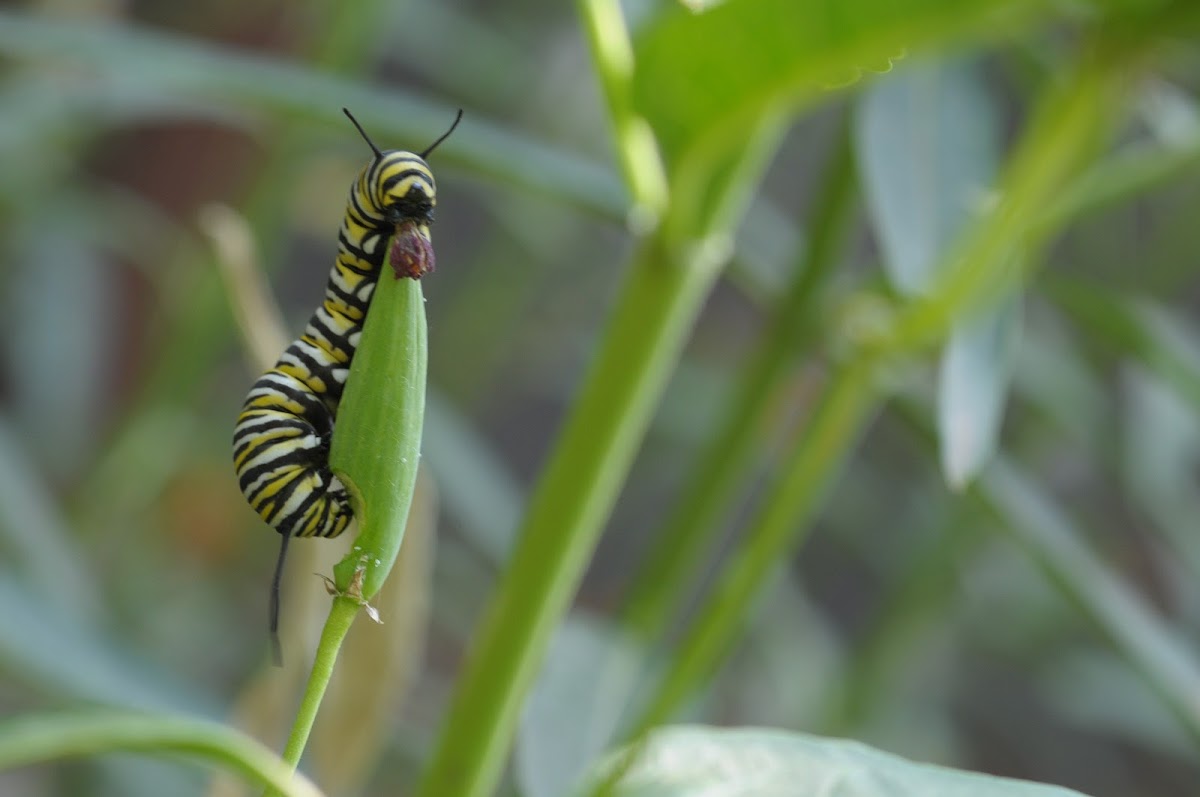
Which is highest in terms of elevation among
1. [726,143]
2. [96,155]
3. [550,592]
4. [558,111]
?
[558,111]

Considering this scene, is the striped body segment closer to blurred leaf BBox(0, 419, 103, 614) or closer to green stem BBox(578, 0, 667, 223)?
green stem BBox(578, 0, 667, 223)

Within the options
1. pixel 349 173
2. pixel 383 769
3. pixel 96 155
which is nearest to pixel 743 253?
pixel 349 173

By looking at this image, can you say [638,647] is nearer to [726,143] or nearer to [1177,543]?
[726,143]

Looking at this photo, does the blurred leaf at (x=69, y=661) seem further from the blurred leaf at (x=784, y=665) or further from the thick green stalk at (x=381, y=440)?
the blurred leaf at (x=784, y=665)

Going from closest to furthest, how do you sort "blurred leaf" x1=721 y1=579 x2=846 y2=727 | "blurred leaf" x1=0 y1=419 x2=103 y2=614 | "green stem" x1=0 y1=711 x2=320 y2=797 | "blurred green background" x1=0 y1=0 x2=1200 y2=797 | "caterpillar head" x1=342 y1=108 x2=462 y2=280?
"green stem" x1=0 y1=711 x2=320 y2=797, "caterpillar head" x1=342 y1=108 x2=462 y2=280, "blurred green background" x1=0 y1=0 x2=1200 y2=797, "blurred leaf" x1=0 y1=419 x2=103 y2=614, "blurred leaf" x1=721 y1=579 x2=846 y2=727

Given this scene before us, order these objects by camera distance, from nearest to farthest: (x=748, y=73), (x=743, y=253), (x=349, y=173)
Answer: (x=748, y=73) → (x=743, y=253) → (x=349, y=173)

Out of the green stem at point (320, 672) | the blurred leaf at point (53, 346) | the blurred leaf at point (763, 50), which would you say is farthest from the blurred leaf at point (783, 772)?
the blurred leaf at point (53, 346)

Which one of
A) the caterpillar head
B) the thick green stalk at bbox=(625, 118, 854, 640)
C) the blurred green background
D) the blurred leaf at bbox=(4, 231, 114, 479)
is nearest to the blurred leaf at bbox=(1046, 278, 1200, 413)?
the blurred green background

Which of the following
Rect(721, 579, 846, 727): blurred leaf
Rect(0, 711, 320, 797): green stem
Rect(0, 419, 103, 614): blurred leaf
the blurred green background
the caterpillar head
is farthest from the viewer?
Rect(721, 579, 846, 727): blurred leaf
